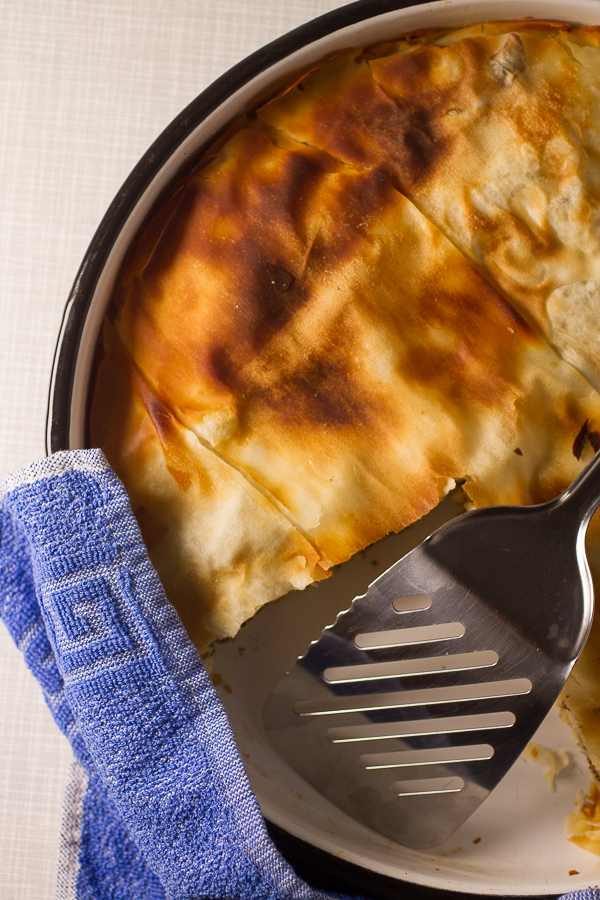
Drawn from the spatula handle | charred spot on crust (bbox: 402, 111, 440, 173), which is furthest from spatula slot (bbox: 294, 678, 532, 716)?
charred spot on crust (bbox: 402, 111, 440, 173)

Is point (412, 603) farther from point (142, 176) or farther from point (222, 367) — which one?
point (142, 176)

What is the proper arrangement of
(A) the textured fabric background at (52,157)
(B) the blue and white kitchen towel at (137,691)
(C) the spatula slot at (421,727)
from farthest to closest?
1. (A) the textured fabric background at (52,157)
2. (C) the spatula slot at (421,727)
3. (B) the blue and white kitchen towel at (137,691)

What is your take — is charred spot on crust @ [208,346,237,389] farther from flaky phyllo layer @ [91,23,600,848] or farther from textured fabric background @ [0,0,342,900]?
textured fabric background @ [0,0,342,900]

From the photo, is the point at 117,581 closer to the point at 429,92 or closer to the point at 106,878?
the point at 106,878

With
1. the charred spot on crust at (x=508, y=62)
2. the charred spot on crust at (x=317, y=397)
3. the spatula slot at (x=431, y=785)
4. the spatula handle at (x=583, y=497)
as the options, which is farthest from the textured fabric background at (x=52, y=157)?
the spatula handle at (x=583, y=497)

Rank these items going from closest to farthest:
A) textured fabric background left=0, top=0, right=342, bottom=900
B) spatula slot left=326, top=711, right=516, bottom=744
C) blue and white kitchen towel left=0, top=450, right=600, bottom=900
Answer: blue and white kitchen towel left=0, top=450, right=600, bottom=900
spatula slot left=326, top=711, right=516, bottom=744
textured fabric background left=0, top=0, right=342, bottom=900

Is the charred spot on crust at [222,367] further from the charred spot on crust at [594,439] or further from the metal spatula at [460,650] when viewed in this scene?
the charred spot on crust at [594,439]
